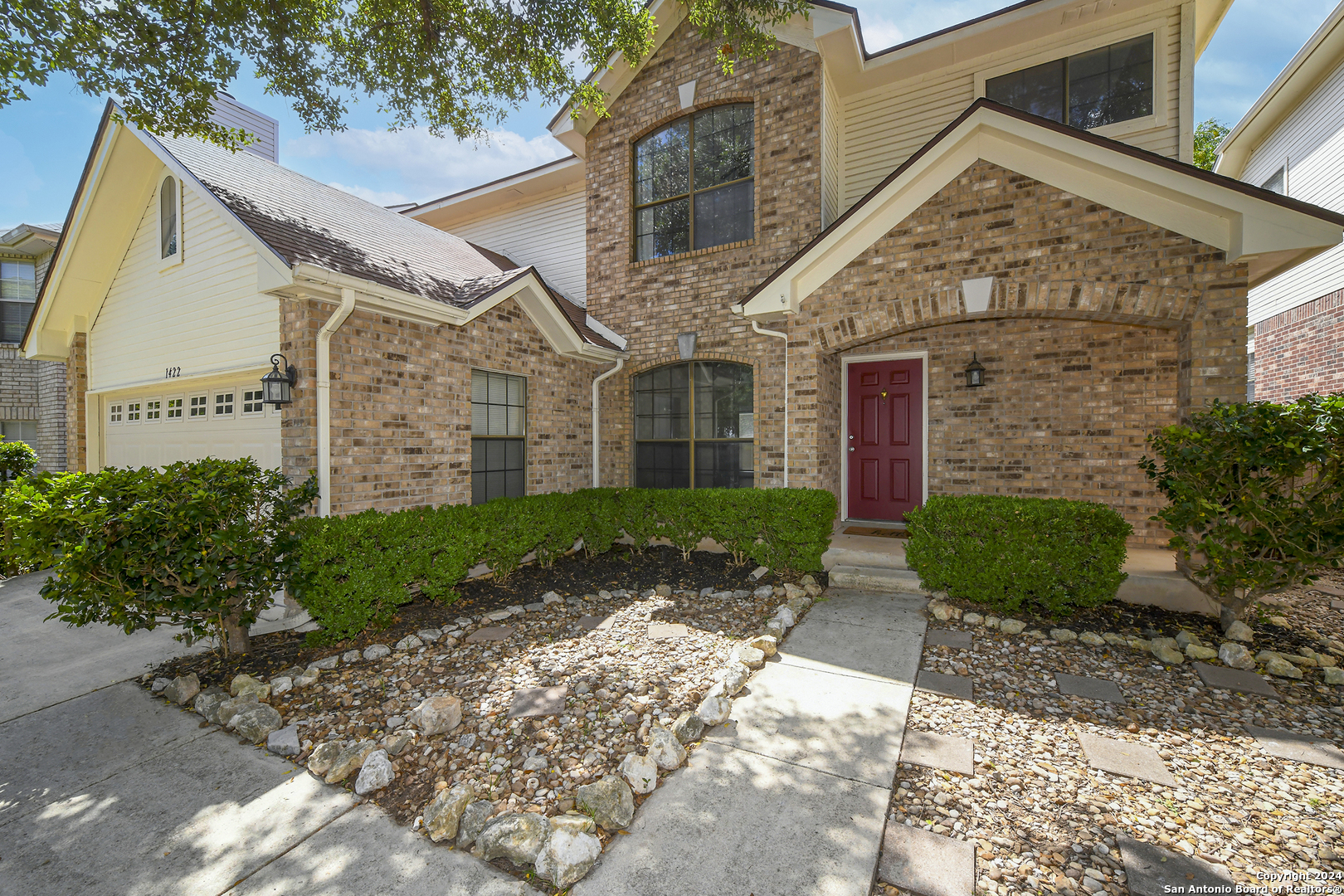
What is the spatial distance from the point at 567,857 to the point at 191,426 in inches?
287

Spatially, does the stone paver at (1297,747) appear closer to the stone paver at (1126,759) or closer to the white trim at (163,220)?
the stone paver at (1126,759)

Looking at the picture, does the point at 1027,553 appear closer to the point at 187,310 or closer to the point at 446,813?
the point at 446,813

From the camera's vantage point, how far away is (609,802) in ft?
7.60

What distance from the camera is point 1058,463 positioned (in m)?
6.55

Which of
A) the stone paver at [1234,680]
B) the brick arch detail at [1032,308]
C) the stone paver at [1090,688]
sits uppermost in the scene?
the brick arch detail at [1032,308]

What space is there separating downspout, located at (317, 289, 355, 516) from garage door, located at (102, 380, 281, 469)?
1.00 meters

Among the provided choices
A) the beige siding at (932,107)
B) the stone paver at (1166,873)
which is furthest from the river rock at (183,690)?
the beige siding at (932,107)

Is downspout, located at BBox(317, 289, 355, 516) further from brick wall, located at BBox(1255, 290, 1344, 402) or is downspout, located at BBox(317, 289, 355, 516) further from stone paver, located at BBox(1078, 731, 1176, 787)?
brick wall, located at BBox(1255, 290, 1344, 402)

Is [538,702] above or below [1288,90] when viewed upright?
below

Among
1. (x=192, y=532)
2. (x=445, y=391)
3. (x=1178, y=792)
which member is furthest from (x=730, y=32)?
(x=1178, y=792)

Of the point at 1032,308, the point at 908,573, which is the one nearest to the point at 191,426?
the point at 908,573

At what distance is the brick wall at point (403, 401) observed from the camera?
4855 mm

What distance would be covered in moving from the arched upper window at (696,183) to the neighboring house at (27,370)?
43.5ft

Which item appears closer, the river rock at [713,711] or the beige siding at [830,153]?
the river rock at [713,711]
